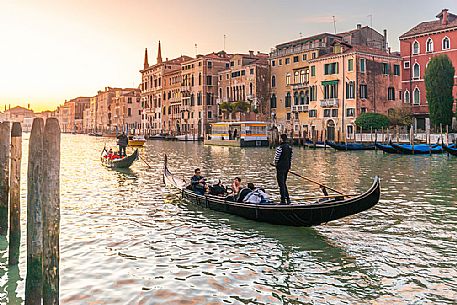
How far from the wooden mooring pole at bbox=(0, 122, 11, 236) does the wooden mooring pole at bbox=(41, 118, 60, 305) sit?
281 cm

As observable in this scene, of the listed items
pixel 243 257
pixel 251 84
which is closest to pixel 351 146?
pixel 251 84

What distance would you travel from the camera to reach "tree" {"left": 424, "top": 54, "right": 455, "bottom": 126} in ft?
97.0

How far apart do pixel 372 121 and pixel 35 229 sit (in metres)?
29.7

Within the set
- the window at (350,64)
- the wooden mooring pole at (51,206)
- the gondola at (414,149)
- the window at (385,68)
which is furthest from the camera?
the window at (385,68)

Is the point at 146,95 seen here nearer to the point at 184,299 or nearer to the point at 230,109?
the point at 230,109

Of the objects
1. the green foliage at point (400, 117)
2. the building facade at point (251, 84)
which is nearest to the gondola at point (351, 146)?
the green foliage at point (400, 117)

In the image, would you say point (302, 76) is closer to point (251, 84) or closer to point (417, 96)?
point (251, 84)

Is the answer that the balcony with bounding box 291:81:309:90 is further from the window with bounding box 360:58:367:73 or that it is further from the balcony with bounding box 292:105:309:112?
the window with bounding box 360:58:367:73

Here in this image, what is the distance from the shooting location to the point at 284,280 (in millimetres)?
4891

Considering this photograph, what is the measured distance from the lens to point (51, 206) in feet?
11.9

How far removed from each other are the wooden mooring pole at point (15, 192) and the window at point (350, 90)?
30017 mm

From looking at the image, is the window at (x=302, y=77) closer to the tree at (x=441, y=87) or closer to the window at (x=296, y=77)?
the window at (x=296, y=77)

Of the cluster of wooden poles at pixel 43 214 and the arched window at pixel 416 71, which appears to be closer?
the cluster of wooden poles at pixel 43 214

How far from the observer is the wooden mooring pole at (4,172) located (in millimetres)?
6141
